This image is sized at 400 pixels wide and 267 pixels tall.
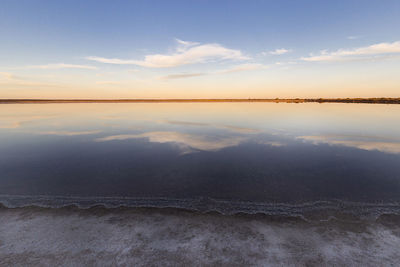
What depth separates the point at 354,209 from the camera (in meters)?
5.26

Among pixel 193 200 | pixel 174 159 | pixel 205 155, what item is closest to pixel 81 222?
pixel 193 200

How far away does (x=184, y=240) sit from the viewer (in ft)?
13.3

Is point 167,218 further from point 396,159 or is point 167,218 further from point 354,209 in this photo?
point 396,159

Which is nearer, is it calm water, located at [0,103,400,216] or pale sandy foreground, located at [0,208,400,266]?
pale sandy foreground, located at [0,208,400,266]

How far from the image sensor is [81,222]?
15.4 feet

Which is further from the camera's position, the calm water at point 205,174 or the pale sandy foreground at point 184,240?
the calm water at point 205,174

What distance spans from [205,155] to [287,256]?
682 centimetres

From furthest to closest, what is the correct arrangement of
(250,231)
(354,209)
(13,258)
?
(354,209) < (250,231) < (13,258)

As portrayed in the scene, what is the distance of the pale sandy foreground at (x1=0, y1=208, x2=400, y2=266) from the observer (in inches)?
139

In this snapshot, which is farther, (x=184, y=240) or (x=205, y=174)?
(x=205, y=174)

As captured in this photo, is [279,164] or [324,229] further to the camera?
[279,164]

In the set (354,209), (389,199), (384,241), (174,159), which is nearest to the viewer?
(384,241)

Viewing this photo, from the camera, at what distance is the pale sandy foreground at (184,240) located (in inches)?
139

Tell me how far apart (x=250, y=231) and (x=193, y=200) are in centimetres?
194
